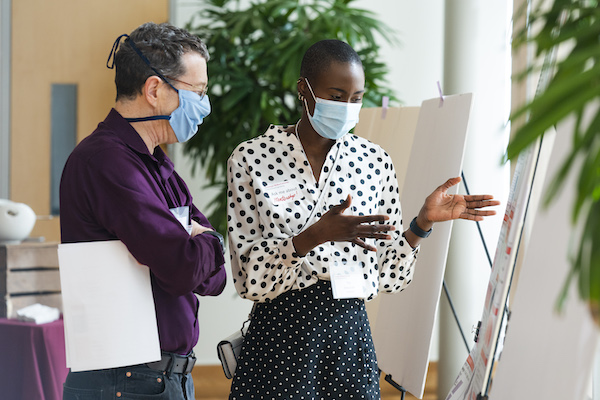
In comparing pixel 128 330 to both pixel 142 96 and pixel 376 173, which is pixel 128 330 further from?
pixel 376 173

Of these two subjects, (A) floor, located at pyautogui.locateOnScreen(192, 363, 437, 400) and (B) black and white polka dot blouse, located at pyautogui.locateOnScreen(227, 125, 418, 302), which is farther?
(A) floor, located at pyautogui.locateOnScreen(192, 363, 437, 400)

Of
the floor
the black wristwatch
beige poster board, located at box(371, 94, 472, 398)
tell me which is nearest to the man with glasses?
the black wristwatch

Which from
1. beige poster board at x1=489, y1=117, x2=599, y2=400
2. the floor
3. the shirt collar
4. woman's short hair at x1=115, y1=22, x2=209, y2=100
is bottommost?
the floor

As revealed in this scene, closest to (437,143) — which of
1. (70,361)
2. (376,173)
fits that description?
(376,173)

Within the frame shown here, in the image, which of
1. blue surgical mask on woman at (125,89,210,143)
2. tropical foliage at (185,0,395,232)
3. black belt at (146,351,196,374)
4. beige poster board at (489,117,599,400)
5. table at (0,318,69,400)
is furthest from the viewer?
tropical foliage at (185,0,395,232)

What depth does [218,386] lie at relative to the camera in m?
4.58

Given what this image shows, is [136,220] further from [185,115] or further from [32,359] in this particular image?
[32,359]

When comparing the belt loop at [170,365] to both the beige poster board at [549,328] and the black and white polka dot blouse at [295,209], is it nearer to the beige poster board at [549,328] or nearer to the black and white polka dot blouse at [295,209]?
the black and white polka dot blouse at [295,209]

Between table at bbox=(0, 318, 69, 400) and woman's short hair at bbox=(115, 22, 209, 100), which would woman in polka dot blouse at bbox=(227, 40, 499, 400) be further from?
table at bbox=(0, 318, 69, 400)

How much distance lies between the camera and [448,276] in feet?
13.2

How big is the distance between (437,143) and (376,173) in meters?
0.67

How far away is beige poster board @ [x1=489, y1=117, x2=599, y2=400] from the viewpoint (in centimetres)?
139

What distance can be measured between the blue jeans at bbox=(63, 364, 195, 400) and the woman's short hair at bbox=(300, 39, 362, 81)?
0.87 m

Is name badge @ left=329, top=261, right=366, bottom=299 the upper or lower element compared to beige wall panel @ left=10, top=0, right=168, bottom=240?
lower
